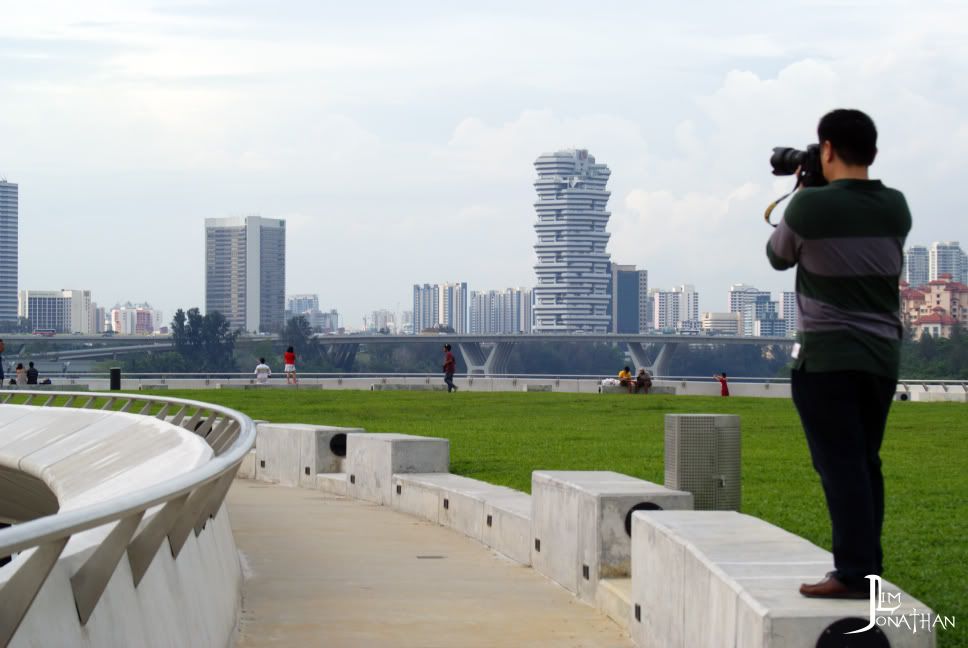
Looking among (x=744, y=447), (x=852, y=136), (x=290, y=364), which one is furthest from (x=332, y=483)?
(x=290, y=364)

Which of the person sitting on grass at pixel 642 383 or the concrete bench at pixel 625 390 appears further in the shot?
the concrete bench at pixel 625 390

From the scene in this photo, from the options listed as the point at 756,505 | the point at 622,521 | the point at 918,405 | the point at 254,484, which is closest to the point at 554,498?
the point at 622,521

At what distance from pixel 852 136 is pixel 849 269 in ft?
1.70

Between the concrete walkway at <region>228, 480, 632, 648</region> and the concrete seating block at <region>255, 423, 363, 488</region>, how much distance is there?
185 inches

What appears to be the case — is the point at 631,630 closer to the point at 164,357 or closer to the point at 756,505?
the point at 756,505

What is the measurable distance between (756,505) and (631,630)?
4903mm

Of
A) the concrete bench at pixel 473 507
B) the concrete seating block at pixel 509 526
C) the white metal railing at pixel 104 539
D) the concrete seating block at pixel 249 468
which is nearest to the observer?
the white metal railing at pixel 104 539

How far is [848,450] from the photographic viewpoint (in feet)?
18.2

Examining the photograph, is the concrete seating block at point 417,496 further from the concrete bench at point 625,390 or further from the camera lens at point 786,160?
the concrete bench at point 625,390

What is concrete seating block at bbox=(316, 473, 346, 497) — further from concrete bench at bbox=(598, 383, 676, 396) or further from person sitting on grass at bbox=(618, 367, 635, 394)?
concrete bench at bbox=(598, 383, 676, 396)

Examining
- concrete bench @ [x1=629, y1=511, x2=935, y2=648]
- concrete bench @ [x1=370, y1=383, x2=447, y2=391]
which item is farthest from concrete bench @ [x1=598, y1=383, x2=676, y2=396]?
concrete bench @ [x1=629, y1=511, x2=935, y2=648]

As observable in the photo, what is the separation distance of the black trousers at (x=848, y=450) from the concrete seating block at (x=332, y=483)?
46.8ft

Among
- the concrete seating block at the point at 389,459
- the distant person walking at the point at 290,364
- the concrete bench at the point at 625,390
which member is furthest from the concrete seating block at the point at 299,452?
the distant person walking at the point at 290,364

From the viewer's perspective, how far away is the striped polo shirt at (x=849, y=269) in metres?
5.59
